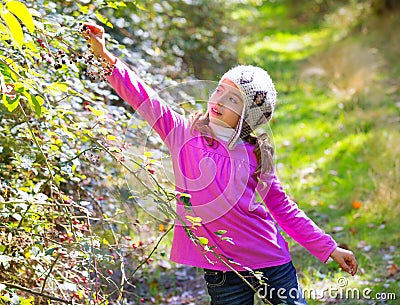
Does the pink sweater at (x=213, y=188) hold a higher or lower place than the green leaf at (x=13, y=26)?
lower

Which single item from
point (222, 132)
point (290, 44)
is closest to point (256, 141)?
point (222, 132)

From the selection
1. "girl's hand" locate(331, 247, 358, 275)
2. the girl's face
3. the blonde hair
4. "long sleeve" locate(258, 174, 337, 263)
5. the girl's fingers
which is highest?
the girl's fingers

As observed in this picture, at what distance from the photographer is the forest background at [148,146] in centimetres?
254

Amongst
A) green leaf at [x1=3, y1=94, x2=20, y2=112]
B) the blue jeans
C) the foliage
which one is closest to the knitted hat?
the foliage

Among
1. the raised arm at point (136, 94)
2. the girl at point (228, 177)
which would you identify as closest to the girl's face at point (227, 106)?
the girl at point (228, 177)

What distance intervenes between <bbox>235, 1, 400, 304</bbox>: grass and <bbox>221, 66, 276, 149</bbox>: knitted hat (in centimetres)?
129

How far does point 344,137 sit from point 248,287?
13.0 feet

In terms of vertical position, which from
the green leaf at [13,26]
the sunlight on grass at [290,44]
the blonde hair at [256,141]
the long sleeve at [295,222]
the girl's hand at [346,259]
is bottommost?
the girl's hand at [346,259]

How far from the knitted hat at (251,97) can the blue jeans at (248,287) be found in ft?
1.66

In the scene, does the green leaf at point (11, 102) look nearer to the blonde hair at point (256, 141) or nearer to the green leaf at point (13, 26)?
the green leaf at point (13, 26)

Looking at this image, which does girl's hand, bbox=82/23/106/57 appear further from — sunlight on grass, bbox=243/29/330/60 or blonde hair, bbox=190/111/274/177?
sunlight on grass, bbox=243/29/330/60

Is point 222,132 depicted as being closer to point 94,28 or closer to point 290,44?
point 94,28

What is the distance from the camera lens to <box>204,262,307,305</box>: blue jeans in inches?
104

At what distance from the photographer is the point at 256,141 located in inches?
108
